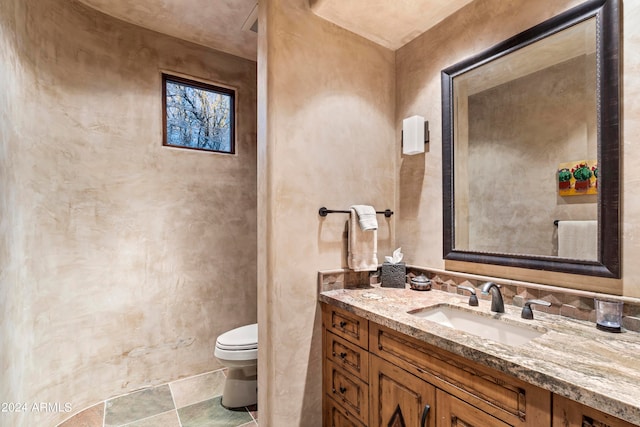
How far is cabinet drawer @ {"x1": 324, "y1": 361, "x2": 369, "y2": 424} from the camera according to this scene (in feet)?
4.63

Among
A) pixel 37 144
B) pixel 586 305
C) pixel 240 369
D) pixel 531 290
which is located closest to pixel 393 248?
pixel 531 290

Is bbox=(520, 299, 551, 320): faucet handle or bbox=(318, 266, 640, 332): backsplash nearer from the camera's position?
bbox=(318, 266, 640, 332): backsplash

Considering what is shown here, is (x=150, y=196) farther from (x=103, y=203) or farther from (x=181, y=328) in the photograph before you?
(x=181, y=328)

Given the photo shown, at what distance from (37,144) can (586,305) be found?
3.00 m

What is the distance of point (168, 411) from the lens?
205 centimetres

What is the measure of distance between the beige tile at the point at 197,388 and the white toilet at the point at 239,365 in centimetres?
18

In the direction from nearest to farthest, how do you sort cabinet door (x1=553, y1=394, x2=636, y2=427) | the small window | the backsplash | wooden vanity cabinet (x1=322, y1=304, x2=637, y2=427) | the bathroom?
cabinet door (x1=553, y1=394, x2=636, y2=427), wooden vanity cabinet (x1=322, y1=304, x2=637, y2=427), the backsplash, the bathroom, the small window

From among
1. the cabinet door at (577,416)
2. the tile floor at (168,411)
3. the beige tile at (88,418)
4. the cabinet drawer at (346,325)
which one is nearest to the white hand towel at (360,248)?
the cabinet drawer at (346,325)

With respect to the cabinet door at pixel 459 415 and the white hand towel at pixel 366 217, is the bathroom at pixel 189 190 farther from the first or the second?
the cabinet door at pixel 459 415

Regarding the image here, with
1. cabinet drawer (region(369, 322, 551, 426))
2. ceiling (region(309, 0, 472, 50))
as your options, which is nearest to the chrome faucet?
cabinet drawer (region(369, 322, 551, 426))

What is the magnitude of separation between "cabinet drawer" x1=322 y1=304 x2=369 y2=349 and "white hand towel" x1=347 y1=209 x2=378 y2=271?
28cm

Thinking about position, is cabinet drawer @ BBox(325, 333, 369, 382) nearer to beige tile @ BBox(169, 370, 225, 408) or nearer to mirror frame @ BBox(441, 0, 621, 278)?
mirror frame @ BBox(441, 0, 621, 278)

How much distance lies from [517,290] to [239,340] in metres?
1.76

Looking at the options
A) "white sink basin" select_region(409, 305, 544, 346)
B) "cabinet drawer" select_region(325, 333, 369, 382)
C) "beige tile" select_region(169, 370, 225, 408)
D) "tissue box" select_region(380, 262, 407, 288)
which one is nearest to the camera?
"white sink basin" select_region(409, 305, 544, 346)
